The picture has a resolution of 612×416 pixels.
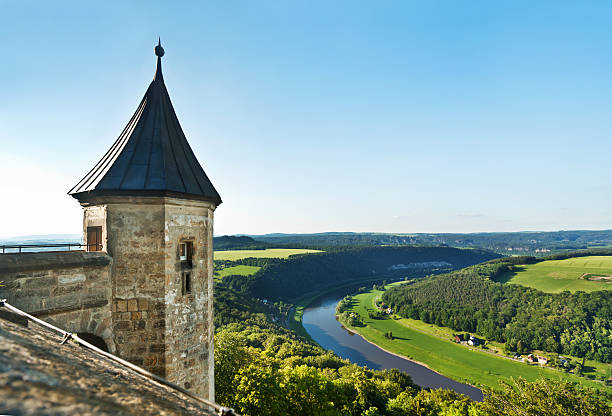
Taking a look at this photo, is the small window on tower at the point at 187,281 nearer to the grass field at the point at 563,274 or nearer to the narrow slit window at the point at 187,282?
the narrow slit window at the point at 187,282

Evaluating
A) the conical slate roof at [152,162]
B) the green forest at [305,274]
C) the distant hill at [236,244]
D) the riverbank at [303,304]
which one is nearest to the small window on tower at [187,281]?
the conical slate roof at [152,162]

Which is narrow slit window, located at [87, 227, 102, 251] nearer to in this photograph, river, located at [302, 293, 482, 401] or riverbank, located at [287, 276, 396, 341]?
river, located at [302, 293, 482, 401]

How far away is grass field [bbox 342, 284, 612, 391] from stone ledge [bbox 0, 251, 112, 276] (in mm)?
58781

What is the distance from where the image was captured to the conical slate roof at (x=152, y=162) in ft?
27.6

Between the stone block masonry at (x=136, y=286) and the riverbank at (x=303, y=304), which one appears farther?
the riverbank at (x=303, y=304)

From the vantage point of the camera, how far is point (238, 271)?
113 metres

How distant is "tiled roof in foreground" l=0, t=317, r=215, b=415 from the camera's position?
86.2 inches

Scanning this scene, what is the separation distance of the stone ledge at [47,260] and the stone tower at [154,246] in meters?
0.35

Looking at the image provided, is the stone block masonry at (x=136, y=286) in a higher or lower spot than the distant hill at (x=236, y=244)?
higher

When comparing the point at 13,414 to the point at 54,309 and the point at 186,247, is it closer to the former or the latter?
the point at 54,309

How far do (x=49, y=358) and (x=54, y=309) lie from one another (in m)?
5.51

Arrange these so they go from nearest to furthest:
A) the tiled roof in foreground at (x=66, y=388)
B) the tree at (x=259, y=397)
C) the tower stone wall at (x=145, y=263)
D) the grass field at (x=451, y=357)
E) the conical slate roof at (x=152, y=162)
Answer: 1. the tiled roof in foreground at (x=66, y=388)
2. the tower stone wall at (x=145, y=263)
3. the conical slate roof at (x=152, y=162)
4. the tree at (x=259, y=397)
5. the grass field at (x=451, y=357)

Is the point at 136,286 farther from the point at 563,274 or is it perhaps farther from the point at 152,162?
the point at 563,274

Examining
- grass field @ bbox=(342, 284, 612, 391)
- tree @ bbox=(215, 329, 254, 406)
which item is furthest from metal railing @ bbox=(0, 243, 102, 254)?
grass field @ bbox=(342, 284, 612, 391)
